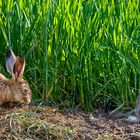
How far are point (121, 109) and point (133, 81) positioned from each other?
286 mm

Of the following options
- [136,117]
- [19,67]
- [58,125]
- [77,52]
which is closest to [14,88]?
[19,67]

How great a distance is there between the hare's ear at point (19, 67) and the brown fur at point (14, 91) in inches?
2.7

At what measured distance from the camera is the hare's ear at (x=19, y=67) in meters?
5.27

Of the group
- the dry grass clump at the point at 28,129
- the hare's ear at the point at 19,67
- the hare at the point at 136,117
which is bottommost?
the hare at the point at 136,117

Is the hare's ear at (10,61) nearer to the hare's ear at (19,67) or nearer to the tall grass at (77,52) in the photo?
the hare's ear at (19,67)

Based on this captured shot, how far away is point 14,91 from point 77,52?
66 centimetres

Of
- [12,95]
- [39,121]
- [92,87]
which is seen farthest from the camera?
[92,87]

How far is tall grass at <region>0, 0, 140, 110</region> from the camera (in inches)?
228

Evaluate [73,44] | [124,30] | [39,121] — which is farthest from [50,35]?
[39,121]

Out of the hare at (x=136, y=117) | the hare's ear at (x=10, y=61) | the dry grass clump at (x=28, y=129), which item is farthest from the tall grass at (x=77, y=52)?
the dry grass clump at (x=28, y=129)

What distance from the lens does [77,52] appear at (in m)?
5.82

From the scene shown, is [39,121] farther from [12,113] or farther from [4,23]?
[4,23]

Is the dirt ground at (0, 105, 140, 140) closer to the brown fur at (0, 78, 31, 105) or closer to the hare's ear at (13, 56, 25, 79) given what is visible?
→ the brown fur at (0, 78, 31, 105)

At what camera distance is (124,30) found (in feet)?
19.5
